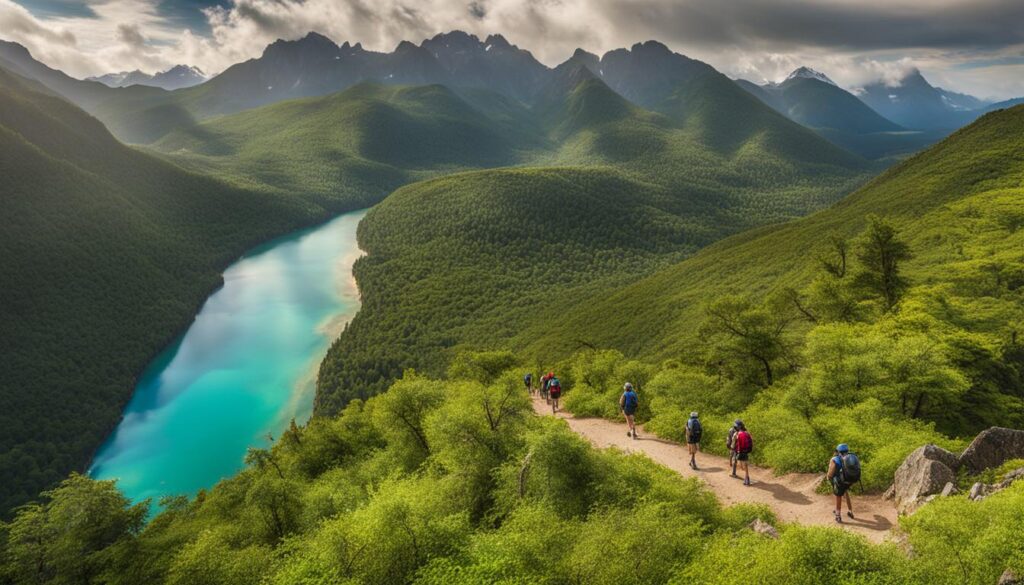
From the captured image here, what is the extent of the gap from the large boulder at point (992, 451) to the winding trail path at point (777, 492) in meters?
3.94

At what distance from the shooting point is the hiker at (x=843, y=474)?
21.4 metres

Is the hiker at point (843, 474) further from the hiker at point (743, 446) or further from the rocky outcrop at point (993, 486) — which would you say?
the hiker at point (743, 446)

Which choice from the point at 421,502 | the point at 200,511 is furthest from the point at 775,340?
the point at 200,511

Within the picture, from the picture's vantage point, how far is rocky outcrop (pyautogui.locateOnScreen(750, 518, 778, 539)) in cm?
2046

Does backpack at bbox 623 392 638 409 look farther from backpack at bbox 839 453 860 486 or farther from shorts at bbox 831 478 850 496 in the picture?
backpack at bbox 839 453 860 486

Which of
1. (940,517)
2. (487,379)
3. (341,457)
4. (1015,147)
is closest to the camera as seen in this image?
(940,517)

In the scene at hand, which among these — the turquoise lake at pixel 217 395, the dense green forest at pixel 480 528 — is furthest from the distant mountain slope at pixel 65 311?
the dense green forest at pixel 480 528

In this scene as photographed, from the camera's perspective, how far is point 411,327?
164500 mm

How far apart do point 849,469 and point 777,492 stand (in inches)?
220

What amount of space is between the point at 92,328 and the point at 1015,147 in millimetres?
244052

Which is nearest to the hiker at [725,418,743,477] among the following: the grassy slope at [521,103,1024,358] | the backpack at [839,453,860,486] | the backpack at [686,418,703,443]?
the backpack at [686,418,703,443]

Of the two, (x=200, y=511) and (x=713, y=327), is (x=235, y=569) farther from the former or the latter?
(x=713, y=327)

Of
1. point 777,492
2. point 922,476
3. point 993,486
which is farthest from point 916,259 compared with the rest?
point 993,486

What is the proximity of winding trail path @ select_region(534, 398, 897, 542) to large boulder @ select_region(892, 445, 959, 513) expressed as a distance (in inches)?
36.1
